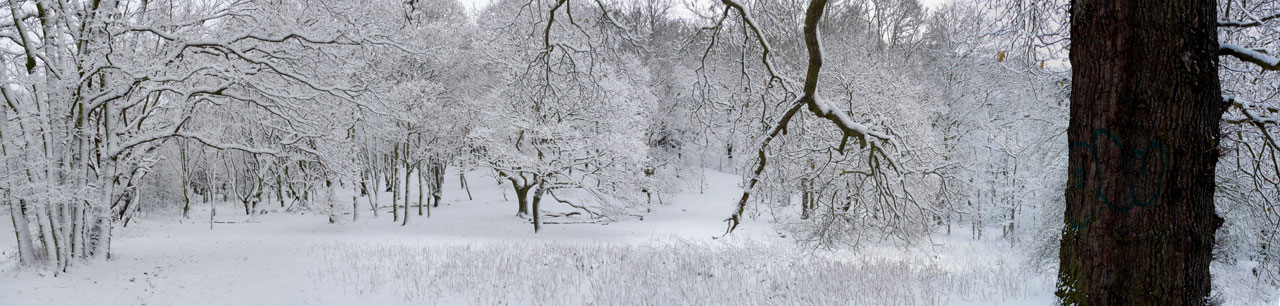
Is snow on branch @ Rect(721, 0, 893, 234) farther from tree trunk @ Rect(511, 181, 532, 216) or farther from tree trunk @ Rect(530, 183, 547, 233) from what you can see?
tree trunk @ Rect(511, 181, 532, 216)

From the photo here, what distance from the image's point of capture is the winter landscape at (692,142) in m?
2.17

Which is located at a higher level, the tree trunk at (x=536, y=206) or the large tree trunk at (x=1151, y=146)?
the large tree trunk at (x=1151, y=146)

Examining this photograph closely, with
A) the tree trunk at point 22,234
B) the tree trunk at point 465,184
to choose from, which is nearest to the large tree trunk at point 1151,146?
the tree trunk at point 22,234

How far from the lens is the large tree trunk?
2057mm

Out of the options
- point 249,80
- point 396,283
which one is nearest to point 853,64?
point 396,283

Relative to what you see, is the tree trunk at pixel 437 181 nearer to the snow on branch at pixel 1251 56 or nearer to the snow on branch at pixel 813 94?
the snow on branch at pixel 813 94

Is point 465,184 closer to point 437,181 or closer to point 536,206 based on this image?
point 437,181

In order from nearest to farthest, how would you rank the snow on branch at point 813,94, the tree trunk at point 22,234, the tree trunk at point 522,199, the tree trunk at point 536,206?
the snow on branch at point 813,94, the tree trunk at point 22,234, the tree trunk at point 536,206, the tree trunk at point 522,199

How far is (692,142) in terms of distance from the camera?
8930 mm

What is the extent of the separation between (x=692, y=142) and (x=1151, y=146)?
6.93 metres

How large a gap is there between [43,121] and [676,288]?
9.68 metres

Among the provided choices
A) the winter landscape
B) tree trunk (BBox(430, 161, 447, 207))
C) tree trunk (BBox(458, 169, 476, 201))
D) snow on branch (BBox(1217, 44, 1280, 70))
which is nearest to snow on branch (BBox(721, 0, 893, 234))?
the winter landscape

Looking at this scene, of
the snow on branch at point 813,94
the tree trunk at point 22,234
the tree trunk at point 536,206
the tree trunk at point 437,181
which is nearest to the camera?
the snow on branch at point 813,94

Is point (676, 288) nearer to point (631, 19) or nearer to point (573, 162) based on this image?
point (631, 19)
